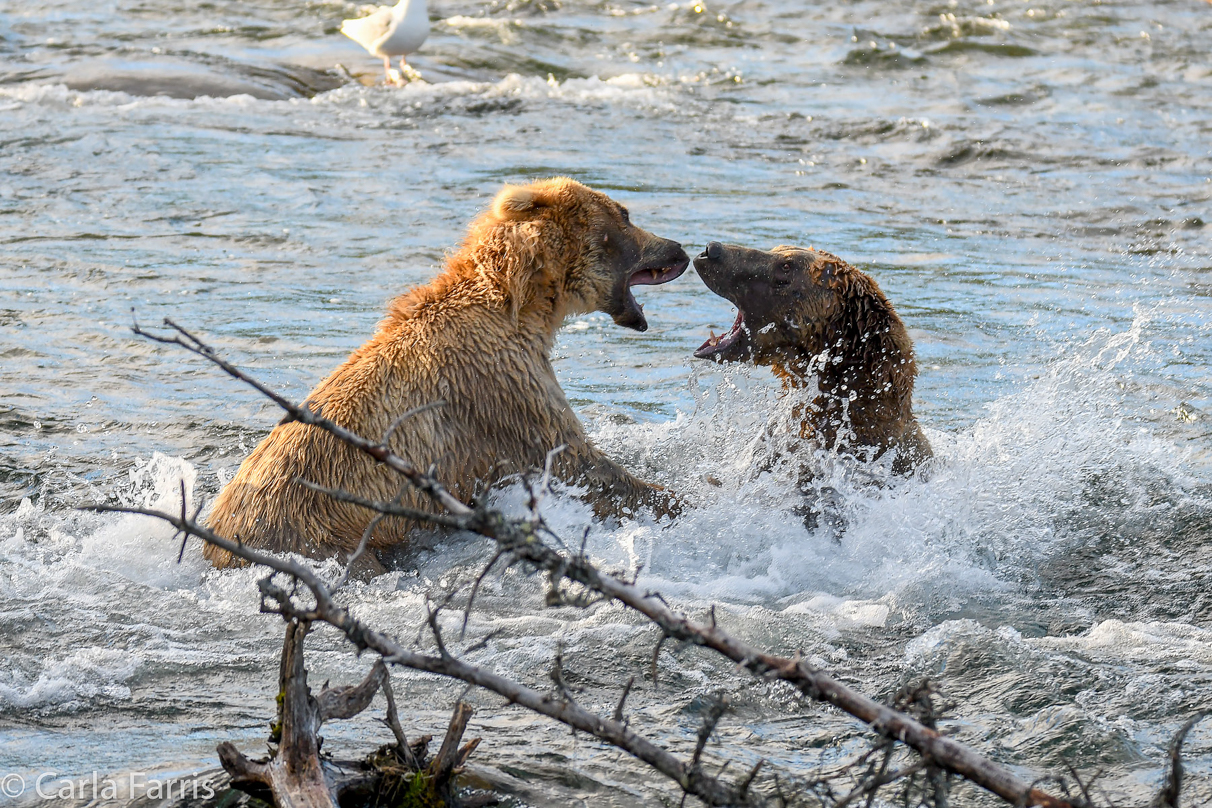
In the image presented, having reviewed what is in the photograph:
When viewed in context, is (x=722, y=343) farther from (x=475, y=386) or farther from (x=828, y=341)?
(x=475, y=386)

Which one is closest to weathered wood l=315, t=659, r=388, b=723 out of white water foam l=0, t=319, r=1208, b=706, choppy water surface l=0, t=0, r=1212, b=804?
choppy water surface l=0, t=0, r=1212, b=804

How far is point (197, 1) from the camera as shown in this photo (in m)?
20.6

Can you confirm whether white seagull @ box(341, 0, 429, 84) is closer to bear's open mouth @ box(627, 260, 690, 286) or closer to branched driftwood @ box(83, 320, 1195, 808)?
bear's open mouth @ box(627, 260, 690, 286)

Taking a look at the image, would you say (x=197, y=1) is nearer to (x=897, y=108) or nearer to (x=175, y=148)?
(x=175, y=148)

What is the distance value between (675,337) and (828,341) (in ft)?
10.3

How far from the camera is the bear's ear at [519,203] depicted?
587 centimetres

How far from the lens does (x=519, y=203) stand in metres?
5.87

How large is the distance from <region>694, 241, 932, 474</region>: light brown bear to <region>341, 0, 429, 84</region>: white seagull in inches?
426

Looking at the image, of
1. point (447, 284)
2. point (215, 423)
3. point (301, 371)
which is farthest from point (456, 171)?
point (447, 284)

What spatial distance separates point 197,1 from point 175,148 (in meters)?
8.26

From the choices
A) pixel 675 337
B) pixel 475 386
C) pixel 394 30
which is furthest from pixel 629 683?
pixel 394 30

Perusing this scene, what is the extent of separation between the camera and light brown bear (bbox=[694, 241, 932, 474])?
613 centimetres

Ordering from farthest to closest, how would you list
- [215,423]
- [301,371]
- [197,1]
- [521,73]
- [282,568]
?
[197,1], [521,73], [301,371], [215,423], [282,568]

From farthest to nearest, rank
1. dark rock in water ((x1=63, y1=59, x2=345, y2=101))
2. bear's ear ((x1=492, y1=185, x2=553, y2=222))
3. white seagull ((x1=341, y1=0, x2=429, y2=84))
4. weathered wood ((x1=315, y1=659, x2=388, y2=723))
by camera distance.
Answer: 1. white seagull ((x1=341, y1=0, x2=429, y2=84))
2. dark rock in water ((x1=63, y1=59, x2=345, y2=101))
3. bear's ear ((x1=492, y1=185, x2=553, y2=222))
4. weathered wood ((x1=315, y1=659, x2=388, y2=723))
